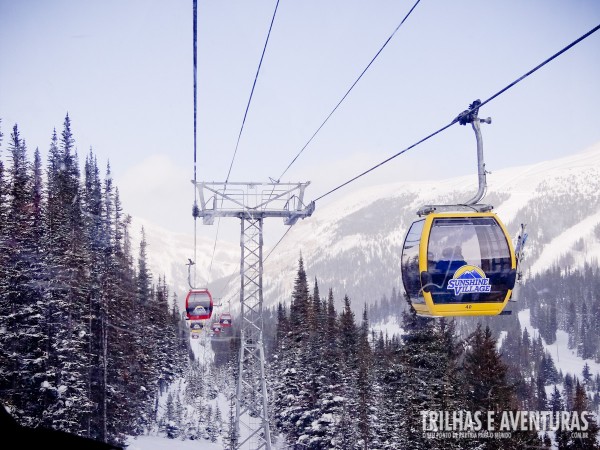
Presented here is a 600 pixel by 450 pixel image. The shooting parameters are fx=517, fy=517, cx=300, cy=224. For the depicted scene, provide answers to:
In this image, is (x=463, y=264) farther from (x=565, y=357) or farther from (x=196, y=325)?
(x=565, y=357)

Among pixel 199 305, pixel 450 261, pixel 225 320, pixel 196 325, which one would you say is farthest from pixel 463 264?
pixel 225 320

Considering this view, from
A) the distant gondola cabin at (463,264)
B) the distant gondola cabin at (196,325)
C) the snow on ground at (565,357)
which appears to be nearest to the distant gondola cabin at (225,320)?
the distant gondola cabin at (196,325)

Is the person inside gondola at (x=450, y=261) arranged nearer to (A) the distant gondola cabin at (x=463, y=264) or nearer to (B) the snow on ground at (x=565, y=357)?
(A) the distant gondola cabin at (x=463, y=264)

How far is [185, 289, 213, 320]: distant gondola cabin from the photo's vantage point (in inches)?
1082

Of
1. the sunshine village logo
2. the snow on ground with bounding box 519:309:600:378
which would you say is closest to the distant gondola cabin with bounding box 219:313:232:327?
the sunshine village logo

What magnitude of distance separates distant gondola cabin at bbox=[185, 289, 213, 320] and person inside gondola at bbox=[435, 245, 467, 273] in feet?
66.6

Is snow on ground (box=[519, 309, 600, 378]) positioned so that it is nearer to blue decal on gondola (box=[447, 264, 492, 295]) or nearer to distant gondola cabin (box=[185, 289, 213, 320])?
distant gondola cabin (box=[185, 289, 213, 320])

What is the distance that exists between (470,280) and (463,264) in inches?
11.4

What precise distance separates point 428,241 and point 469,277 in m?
0.95

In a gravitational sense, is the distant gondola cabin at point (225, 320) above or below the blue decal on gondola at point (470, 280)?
below

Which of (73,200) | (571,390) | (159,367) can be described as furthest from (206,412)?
(571,390)

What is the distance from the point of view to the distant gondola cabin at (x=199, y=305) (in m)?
27.5

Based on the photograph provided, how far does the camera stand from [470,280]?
867 cm

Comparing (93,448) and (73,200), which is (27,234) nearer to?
(73,200)
